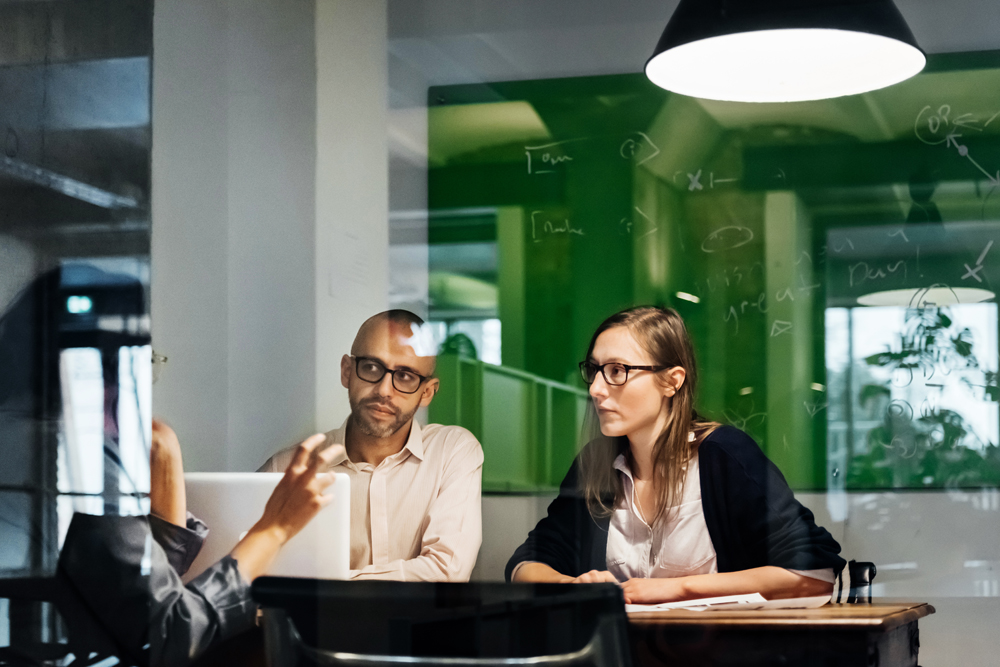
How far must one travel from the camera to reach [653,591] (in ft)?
7.41

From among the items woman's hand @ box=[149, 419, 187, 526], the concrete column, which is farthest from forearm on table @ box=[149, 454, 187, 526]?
the concrete column

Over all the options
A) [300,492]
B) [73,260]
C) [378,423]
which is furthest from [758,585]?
[73,260]

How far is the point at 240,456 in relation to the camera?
101 inches

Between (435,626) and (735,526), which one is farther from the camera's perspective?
(735,526)

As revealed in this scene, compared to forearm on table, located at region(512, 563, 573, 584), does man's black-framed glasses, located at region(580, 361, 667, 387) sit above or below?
above

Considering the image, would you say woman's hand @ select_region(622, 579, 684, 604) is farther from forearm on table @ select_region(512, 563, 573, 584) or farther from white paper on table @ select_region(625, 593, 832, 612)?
forearm on table @ select_region(512, 563, 573, 584)

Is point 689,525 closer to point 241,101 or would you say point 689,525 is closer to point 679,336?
point 679,336

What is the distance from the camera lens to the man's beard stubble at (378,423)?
8.23ft

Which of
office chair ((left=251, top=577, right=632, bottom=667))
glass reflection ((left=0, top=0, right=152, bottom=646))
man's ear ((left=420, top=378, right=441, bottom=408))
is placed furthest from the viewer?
glass reflection ((left=0, top=0, right=152, bottom=646))

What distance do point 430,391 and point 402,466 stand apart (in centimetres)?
20

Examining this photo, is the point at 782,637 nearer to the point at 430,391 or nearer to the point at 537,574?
the point at 537,574

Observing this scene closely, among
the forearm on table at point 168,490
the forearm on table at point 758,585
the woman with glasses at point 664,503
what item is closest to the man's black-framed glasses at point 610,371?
the woman with glasses at point 664,503

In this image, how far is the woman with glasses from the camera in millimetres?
2260

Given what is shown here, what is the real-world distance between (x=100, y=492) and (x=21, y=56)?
46.3 inches
